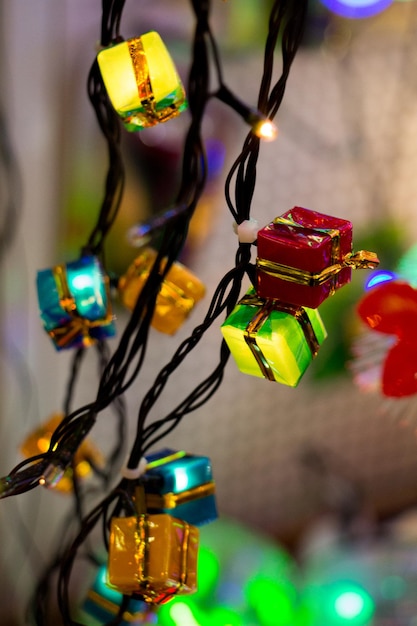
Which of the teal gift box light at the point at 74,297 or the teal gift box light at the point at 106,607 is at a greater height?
the teal gift box light at the point at 74,297

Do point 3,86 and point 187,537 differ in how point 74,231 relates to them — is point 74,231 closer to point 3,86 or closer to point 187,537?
point 3,86

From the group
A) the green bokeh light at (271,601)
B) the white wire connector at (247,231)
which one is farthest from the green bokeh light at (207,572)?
the white wire connector at (247,231)

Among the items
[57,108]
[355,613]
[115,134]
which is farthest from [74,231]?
[355,613]

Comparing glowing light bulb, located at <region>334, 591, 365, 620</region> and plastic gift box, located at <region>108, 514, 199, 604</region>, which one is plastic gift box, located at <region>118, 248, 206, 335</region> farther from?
glowing light bulb, located at <region>334, 591, 365, 620</region>

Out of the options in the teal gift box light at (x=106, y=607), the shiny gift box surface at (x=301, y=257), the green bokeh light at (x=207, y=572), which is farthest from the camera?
the green bokeh light at (x=207, y=572)

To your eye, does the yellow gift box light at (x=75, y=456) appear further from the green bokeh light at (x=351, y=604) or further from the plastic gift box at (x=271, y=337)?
the green bokeh light at (x=351, y=604)

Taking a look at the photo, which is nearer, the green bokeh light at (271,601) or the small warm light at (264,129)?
the small warm light at (264,129)
